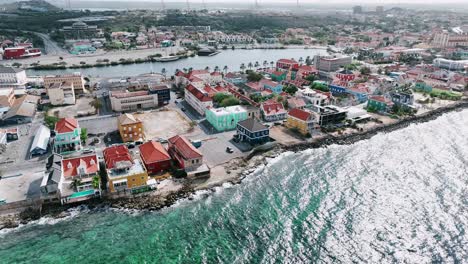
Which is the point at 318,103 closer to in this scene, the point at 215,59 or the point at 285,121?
the point at 285,121

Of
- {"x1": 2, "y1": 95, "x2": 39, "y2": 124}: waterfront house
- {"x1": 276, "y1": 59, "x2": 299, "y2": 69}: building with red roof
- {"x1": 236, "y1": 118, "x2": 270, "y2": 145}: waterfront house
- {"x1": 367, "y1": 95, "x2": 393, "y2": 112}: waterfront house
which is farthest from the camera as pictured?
{"x1": 276, "y1": 59, "x2": 299, "y2": 69}: building with red roof

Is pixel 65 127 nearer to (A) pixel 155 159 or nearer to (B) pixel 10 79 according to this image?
(A) pixel 155 159

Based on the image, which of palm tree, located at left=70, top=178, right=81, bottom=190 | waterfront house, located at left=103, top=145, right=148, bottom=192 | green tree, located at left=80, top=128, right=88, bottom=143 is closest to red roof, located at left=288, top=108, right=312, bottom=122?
waterfront house, located at left=103, top=145, right=148, bottom=192

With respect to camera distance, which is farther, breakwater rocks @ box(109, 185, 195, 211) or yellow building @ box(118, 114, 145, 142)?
yellow building @ box(118, 114, 145, 142)

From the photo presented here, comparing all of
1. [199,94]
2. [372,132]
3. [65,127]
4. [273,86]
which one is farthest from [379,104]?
[65,127]

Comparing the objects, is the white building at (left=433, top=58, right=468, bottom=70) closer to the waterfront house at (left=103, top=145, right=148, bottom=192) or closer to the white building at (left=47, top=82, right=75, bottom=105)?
the waterfront house at (left=103, top=145, right=148, bottom=192)

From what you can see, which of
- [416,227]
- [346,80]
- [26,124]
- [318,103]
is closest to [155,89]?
[26,124]
